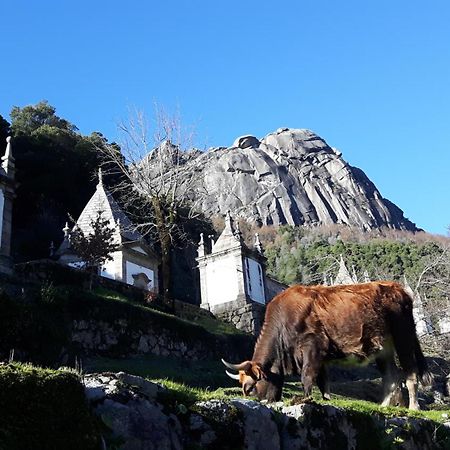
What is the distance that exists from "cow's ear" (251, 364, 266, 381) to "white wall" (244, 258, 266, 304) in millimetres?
24390

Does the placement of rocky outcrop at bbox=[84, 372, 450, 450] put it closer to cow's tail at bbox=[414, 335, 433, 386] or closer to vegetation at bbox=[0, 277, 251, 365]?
cow's tail at bbox=[414, 335, 433, 386]

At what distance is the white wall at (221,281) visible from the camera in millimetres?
32378

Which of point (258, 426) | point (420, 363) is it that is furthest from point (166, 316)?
point (258, 426)

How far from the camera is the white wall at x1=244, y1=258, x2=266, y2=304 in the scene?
32.9 meters

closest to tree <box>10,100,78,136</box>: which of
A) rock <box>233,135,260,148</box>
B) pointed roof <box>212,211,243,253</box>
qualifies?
pointed roof <box>212,211,243,253</box>

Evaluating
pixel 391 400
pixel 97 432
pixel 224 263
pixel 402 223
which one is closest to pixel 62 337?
pixel 391 400

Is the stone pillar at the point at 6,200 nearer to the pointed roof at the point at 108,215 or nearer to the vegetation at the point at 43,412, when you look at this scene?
the pointed roof at the point at 108,215

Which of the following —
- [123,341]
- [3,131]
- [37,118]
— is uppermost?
[37,118]

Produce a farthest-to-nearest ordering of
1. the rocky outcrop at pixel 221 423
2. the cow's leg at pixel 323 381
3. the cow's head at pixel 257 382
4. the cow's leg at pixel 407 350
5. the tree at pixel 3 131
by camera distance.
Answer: the tree at pixel 3 131
the cow's leg at pixel 407 350
the cow's leg at pixel 323 381
the cow's head at pixel 257 382
the rocky outcrop at pixel 221 423

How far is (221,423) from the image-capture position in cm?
441

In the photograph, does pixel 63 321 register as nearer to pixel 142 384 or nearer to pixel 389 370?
pixel 389 370

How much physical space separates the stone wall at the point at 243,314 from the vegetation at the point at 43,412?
2612cm

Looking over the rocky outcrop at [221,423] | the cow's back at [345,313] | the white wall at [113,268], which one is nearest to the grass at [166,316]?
the white wall at [113,268]

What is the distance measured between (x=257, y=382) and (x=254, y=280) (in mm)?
25824
